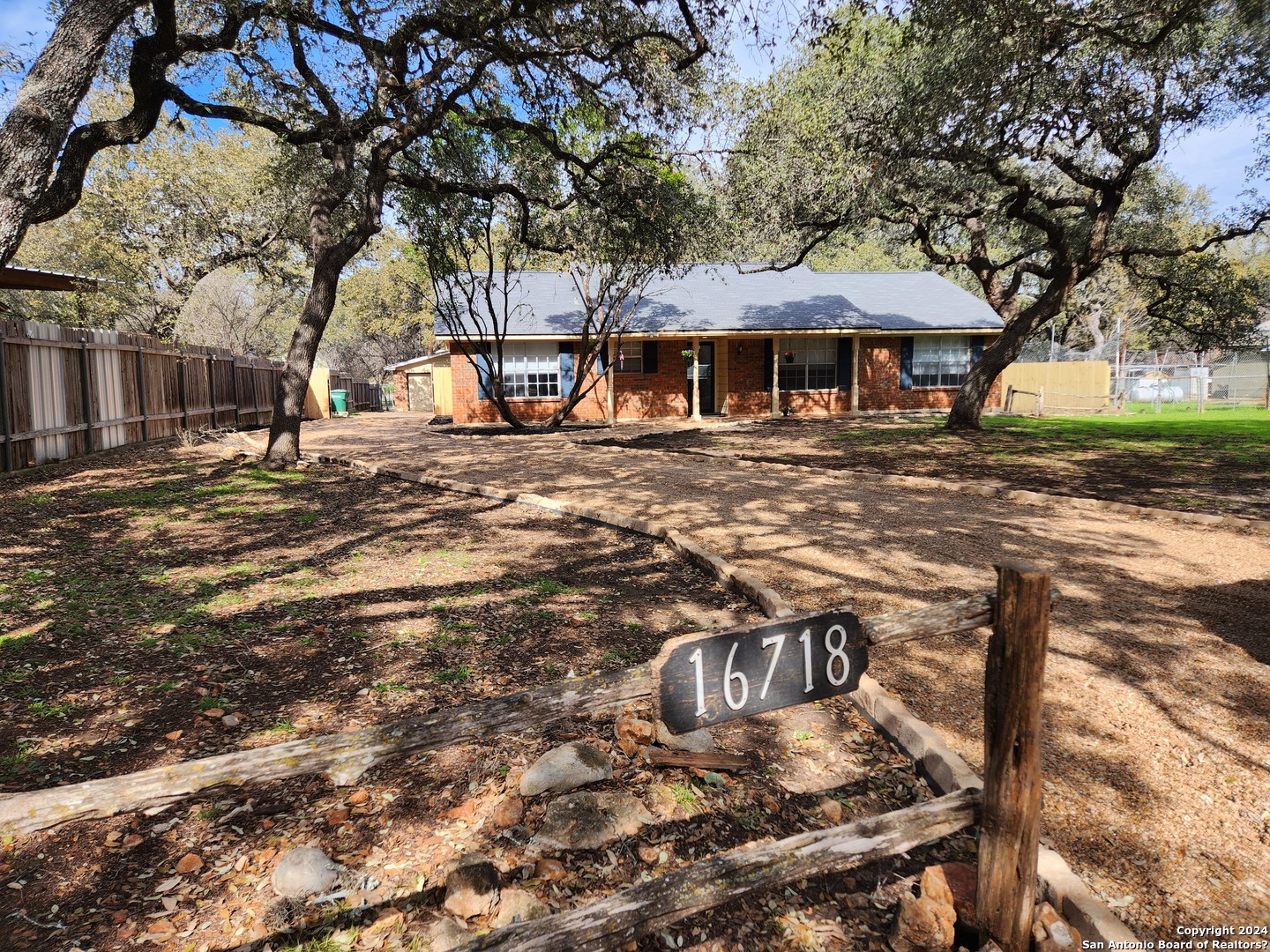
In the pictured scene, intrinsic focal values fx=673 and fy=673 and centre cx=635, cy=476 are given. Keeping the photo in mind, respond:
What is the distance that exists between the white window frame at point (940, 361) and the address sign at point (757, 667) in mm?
23431

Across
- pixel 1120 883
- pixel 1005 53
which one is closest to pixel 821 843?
pixel 1120 883

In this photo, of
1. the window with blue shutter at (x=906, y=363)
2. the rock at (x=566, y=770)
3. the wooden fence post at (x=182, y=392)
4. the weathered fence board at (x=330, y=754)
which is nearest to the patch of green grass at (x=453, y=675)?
the rock at (x=566, y=770)

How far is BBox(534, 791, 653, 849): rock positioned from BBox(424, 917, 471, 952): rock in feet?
Answer: 1.45

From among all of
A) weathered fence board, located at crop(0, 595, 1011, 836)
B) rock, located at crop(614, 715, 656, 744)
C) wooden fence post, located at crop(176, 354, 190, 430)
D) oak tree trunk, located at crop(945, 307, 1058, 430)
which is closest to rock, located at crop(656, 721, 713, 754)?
rock, located at crop(614, 715, 656, 744)

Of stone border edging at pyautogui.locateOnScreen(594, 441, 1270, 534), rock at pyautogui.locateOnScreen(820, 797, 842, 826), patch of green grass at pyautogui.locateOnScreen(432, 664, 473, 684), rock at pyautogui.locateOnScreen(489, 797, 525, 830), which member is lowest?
rock at pyautogui.locateOnScreen(820, 797, 842, 826)

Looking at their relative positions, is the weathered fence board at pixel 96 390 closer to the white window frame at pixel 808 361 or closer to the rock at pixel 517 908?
the rock at pixel 517 908

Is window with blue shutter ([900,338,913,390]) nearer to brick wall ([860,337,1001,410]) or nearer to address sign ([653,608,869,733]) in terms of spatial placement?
brick wall ([860,337,1001,410])

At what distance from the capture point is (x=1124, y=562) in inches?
221

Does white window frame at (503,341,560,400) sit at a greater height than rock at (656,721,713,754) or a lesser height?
greater

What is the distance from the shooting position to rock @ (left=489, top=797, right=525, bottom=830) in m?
2.53

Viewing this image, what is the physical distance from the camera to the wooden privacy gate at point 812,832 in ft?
5.40

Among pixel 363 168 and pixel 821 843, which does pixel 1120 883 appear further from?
pixel 363 168

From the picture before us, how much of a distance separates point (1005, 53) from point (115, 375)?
1534 cm

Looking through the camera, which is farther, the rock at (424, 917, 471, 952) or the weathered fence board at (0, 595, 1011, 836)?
the rock at (424, 917, 471, 952)
